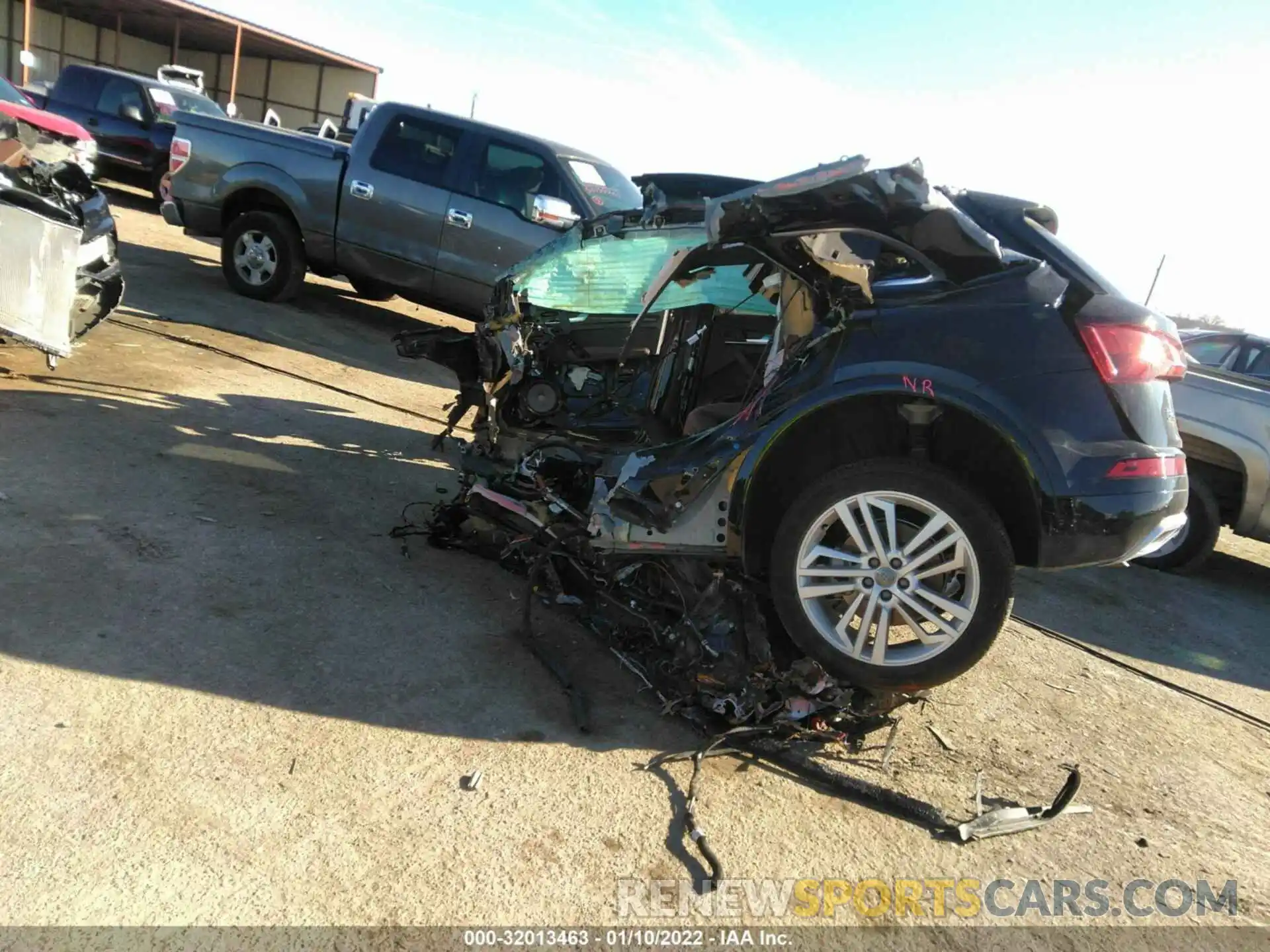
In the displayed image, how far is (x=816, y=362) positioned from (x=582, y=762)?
160cm

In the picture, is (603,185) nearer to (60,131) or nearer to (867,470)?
(60,131)

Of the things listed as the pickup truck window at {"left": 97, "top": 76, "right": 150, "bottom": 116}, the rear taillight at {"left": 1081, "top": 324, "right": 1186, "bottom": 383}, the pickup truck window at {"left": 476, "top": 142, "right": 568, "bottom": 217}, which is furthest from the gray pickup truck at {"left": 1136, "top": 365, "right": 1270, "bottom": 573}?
the pickup truck window at {"left": 97, "top": 76, "right": 150, "bottom": 116}

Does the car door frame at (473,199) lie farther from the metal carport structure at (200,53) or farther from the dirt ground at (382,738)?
the metal carport structure at (200,53)

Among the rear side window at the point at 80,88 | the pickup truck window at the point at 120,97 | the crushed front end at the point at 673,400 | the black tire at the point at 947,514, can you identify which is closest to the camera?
the black tire at the point at 947,514

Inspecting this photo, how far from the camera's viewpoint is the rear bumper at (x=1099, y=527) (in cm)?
299

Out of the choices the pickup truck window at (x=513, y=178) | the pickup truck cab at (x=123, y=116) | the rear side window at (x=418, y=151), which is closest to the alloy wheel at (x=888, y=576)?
the pickup truck window at (x=513, y=178)

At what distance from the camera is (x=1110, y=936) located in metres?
2.48

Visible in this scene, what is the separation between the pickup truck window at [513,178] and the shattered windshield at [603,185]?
0.23 m

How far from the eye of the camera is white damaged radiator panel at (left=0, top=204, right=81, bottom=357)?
4.93 meters

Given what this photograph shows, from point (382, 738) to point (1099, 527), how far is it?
7.83 ft

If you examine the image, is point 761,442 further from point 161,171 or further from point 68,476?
point 161,171

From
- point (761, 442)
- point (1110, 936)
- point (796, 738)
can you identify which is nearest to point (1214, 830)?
point (1110, 936)

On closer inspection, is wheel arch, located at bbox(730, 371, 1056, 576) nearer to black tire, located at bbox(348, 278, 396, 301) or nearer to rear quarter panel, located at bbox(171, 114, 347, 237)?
black tire, located at bbox(348, 278, 396, 301)

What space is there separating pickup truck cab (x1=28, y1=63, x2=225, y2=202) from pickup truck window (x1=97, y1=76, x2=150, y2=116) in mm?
10
